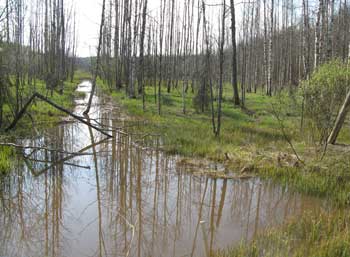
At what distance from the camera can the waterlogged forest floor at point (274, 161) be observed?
11.9 feet

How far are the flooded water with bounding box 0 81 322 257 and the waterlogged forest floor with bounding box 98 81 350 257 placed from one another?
348mm

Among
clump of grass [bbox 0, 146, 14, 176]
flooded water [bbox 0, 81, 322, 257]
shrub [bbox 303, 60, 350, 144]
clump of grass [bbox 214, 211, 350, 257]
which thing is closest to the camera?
clump of grass [bbox 214, 211, 350, 257]

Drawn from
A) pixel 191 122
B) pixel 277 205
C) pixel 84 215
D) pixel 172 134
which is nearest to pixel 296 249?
pixel 277 205

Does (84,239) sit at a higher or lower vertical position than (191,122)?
lower

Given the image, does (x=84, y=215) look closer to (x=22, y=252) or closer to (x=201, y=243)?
(x=22, y=252)

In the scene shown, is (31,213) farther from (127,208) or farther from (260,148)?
(260,148)

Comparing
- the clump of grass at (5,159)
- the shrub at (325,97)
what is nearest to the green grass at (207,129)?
the shrub at (325,97)

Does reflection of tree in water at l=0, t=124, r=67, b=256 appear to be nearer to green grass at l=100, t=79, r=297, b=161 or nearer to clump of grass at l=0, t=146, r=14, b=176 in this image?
clump of grass at l=0, t=146, r=14, b=176

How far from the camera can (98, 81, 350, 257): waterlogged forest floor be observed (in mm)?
3629

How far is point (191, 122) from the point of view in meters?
12.6

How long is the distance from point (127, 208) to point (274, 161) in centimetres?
374

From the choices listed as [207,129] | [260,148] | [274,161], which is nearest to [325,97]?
[260,148]

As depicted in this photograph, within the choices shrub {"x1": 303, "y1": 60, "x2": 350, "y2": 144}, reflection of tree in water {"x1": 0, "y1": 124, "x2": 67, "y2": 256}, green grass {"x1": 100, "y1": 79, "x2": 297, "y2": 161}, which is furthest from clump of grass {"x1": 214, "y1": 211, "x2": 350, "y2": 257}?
shrub {"x1": 303, "y1": 60, "x2": 350, "y2": 144}

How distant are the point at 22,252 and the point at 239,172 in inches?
172
